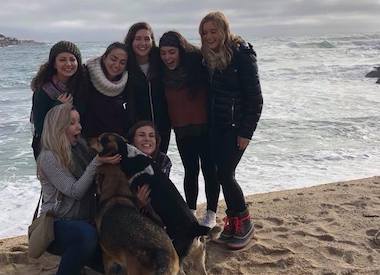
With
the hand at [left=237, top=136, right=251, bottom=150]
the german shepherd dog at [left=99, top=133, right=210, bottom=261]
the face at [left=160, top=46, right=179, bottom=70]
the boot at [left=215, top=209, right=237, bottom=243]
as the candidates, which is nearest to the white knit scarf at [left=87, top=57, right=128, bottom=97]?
the face at [left=160, top=46, right=179, bottom=70]

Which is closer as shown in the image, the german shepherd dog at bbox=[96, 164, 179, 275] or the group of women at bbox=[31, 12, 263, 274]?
the german shepherd dog at bbox=[96, 164, 179, 275]

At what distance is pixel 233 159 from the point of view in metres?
4.70

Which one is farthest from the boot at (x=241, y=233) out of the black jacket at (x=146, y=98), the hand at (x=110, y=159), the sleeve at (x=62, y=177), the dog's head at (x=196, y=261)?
the sleeve at (x=62, y=177)

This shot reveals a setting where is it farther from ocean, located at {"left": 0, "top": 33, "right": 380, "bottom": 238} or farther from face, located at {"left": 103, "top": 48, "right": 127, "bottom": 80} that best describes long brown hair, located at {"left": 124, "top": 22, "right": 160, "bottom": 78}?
ocean, located at {"left": 0, "top": 33, "right": 380, "bottom": 238}

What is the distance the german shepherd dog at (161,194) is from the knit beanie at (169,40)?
1206 mm

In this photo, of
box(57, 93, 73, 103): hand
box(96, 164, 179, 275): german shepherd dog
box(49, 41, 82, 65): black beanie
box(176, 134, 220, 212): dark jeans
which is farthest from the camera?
box(176, 134, 220, 212): dark jeans

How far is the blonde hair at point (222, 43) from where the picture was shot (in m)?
4.43

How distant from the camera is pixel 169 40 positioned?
15.2 feet

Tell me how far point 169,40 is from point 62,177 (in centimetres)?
176

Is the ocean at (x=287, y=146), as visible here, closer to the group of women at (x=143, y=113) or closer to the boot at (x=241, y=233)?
the boot at (x=241, y=233)

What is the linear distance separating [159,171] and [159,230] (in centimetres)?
63

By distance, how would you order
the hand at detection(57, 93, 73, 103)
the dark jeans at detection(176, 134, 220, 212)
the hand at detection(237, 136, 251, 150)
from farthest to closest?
the dark jeans at detection(176, 134, 220, 212), the hand at detection(237, 136, 251, 150), the hand at detection(57, 93, 73, 103)

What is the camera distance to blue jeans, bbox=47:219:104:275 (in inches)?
145

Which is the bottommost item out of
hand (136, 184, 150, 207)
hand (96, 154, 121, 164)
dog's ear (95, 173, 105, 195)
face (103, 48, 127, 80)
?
hand (136, 184, 150, 207)
